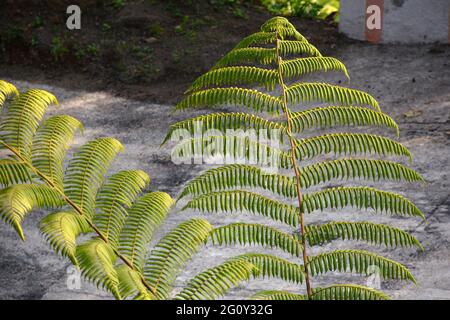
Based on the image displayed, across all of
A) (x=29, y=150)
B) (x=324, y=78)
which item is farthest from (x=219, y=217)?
(x=29, y=150)

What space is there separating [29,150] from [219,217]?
421 cm

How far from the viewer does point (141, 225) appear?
3.65 m

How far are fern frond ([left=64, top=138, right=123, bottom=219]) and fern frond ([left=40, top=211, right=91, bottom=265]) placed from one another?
0.12m

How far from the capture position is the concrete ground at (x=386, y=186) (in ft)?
21.9

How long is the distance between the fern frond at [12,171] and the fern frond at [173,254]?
619 millimetres

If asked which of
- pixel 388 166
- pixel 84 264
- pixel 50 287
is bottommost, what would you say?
pixel 50 287

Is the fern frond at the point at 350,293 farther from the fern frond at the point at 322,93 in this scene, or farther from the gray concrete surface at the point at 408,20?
the gray concrete surface at the point at 408,20

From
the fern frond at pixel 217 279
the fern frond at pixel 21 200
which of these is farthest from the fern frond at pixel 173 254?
the fern frond at pixel 21 200

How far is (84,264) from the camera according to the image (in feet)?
10.3

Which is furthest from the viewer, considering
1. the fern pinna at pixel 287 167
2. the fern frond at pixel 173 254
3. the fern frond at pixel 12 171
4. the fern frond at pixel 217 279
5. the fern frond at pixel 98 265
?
the fern pinna at pixel 287 167

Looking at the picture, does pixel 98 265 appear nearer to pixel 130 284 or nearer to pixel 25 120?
pixel 130 284

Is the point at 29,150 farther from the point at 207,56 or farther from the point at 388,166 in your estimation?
A: the point at 207,56

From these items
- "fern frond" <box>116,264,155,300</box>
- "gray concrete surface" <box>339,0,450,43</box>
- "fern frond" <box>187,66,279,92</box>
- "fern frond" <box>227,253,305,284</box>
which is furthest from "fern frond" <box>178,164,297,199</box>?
"gray concrete surface" <box>339,0,450,43</box>

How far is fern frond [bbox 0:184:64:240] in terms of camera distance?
3.14 m
